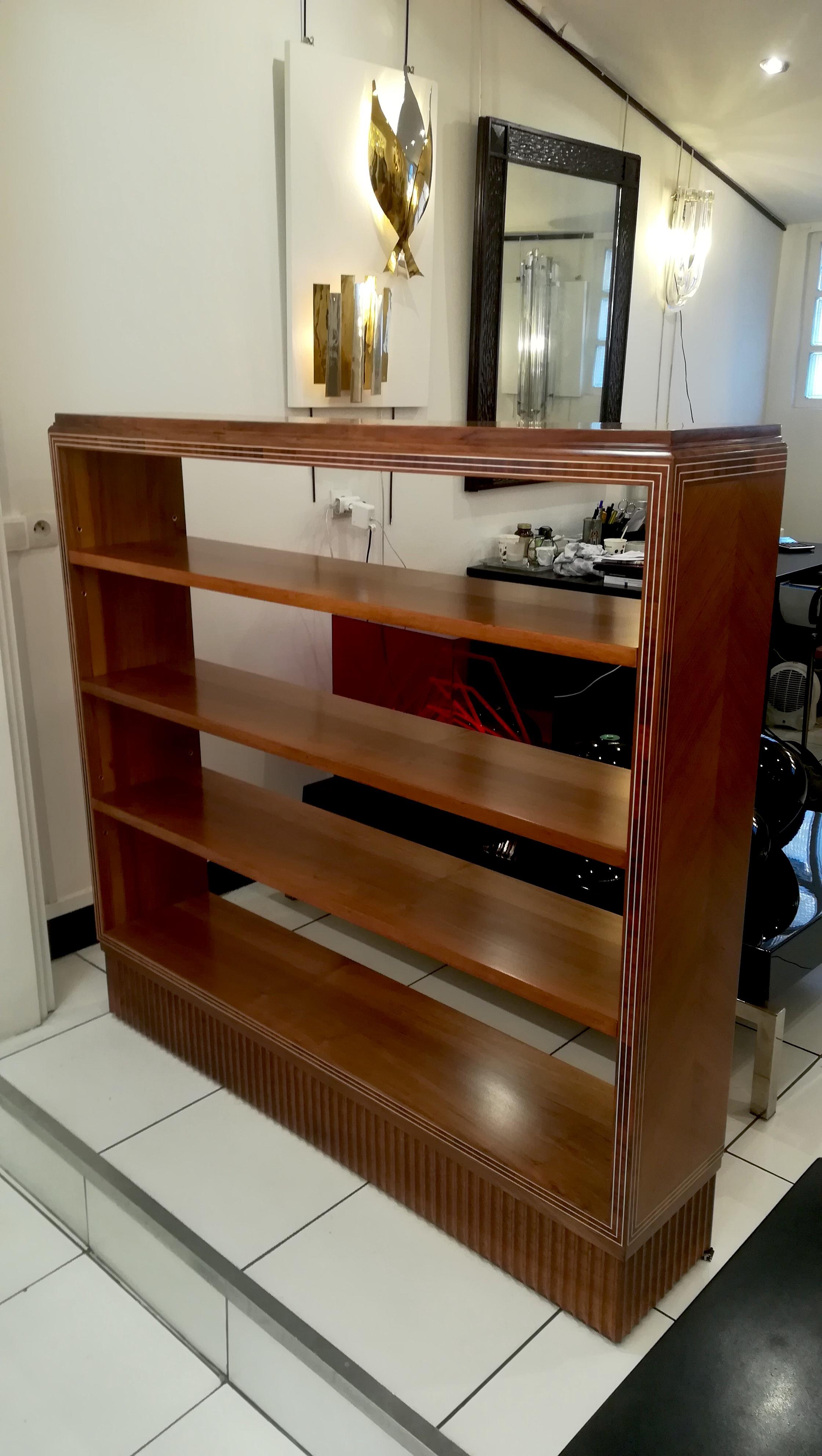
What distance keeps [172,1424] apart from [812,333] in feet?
22.3

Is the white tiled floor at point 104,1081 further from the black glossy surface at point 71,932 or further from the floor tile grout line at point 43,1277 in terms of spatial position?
the black glossy surface at point 71,932

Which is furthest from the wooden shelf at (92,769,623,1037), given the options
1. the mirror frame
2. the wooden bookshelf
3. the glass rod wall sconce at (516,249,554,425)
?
the glass rod wall sconce at (516,249,554,425)

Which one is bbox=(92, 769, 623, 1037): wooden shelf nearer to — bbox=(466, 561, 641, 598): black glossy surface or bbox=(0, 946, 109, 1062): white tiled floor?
bbox=(0, 946, 109, 1062): white tiled floor

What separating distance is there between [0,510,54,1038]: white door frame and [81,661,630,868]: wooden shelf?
0.59 ft

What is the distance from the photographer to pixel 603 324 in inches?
174

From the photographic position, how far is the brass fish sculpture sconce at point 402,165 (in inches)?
120

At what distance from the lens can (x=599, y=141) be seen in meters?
4.20

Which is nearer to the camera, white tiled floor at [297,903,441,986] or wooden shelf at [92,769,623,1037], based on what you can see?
wooden shelf at [92,769,623,1037]

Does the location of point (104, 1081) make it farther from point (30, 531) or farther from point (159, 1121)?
point (30, 531)

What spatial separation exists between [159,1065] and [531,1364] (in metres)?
1.07

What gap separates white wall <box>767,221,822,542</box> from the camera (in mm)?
6555

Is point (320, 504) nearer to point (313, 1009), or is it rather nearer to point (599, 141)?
point (313, 1009)

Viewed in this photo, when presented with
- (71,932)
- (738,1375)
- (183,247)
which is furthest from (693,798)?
(183,247)

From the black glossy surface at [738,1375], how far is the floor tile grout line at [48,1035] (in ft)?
5.22
